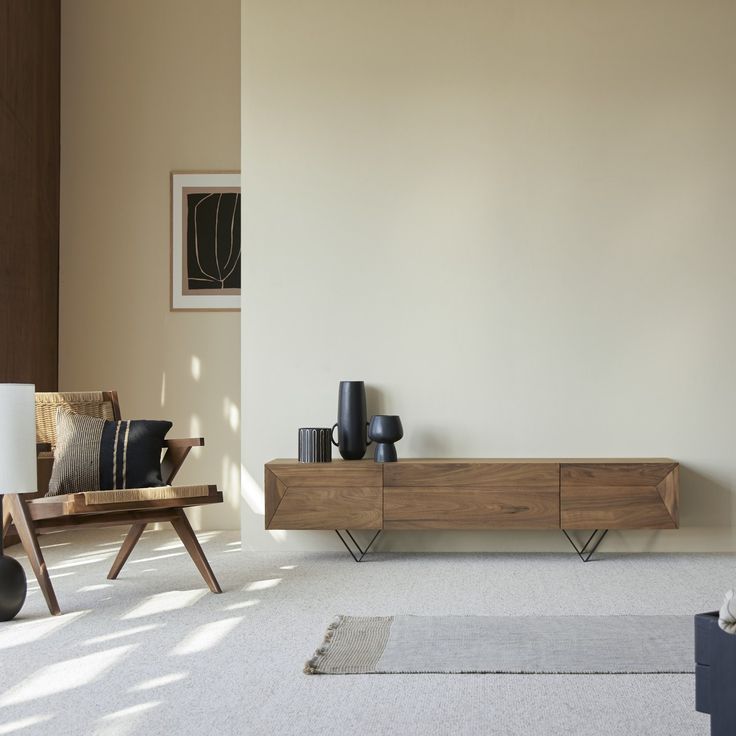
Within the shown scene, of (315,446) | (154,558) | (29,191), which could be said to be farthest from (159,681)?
(29,191)

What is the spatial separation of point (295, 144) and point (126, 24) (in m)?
1.89

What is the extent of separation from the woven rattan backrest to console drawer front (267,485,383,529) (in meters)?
0.94

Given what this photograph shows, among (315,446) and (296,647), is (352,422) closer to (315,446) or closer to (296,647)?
(315,446)

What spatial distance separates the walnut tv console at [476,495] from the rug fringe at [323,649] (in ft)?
4.02

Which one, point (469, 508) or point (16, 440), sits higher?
point (16, 440)

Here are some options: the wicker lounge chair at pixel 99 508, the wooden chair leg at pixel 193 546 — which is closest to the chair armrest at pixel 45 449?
the wicker lounge chair at pixel 99 508

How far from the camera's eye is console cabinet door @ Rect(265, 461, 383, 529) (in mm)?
4379

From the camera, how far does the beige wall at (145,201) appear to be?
5.78 meters

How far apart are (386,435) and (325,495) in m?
0.43

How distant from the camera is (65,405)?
13.4ft

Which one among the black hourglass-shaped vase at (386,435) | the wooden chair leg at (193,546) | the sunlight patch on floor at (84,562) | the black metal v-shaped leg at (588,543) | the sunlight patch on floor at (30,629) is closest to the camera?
the sunlight patch on floor at (30,629)

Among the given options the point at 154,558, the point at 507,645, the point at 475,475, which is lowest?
the point at 154,558

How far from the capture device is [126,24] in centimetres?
586

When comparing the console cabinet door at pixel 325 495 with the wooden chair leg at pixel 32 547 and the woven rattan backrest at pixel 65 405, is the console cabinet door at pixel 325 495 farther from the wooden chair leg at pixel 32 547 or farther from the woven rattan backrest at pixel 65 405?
the wooden chair leg at pixel 32 547
